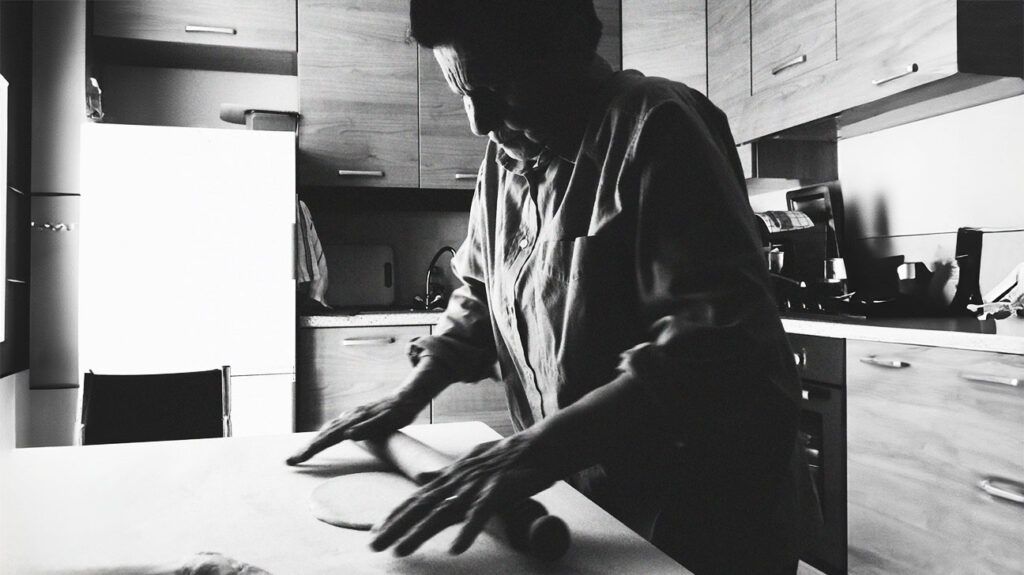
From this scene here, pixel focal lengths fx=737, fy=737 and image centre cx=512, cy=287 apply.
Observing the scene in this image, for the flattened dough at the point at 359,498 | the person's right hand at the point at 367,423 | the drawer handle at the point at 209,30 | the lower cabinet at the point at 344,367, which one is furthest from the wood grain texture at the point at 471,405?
the flattened dough at the point at 359,498

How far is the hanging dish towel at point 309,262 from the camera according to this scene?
2682 millimetres

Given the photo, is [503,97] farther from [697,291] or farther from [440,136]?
[440,136]

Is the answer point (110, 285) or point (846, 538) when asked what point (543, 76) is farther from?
point (110, 285)

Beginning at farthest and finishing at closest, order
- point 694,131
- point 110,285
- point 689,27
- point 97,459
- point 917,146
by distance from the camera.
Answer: point 689,27 → point 110,285 → point 917,146 → point 97,459 → point 694,131

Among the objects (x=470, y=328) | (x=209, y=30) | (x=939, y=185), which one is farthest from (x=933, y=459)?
(x=209, y=30)

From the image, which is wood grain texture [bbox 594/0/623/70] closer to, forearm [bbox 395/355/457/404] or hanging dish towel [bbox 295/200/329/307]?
hanging dish towel [bbox 295/200/329/307]

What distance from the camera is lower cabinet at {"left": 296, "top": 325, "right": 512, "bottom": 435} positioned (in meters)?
2.67

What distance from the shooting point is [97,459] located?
982 mm

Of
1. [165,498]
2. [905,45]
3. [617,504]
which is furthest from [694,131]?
[905,45]

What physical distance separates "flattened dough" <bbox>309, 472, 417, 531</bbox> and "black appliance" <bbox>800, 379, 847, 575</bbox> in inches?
54.8

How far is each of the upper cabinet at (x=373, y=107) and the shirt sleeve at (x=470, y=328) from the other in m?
1.91

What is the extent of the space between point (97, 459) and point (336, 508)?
45 centimetres

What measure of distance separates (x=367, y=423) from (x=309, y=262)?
1.92 meters

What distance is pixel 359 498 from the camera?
29.8 inches
